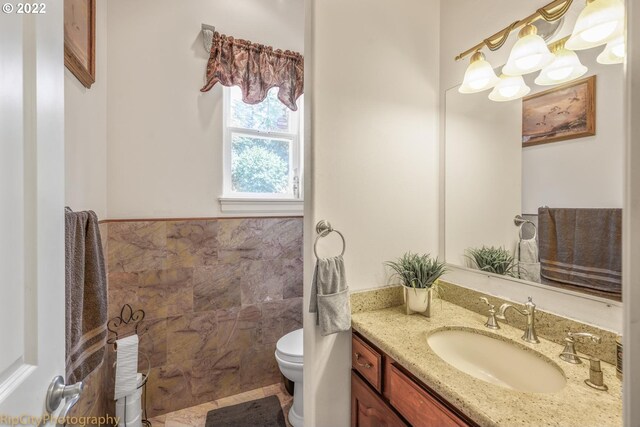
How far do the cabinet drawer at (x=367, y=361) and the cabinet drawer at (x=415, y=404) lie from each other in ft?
0.19

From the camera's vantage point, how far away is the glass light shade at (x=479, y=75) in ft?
3.78

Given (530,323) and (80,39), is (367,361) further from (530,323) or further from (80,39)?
(80,39)

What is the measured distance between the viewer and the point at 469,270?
131 cm

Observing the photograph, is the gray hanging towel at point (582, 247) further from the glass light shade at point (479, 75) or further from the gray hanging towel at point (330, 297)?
the gray hanging towel at point (330, 297)

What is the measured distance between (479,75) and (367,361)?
4.19 ft

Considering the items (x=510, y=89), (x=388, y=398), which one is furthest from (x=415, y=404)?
(x=510, y=89)

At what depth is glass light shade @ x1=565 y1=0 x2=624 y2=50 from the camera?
812mm

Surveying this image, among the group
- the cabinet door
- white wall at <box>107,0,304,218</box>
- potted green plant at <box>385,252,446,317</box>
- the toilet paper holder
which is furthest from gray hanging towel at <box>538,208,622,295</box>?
the toilet paper holder

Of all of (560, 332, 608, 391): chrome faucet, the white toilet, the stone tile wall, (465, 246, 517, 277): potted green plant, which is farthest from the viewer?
the stone tile wall

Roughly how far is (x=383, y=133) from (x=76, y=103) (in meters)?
1.38

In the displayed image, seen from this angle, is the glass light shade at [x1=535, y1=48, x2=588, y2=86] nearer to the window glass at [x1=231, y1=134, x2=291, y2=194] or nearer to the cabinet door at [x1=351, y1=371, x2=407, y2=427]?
the cabinet door at [x1=351, y1=371, x2=407, y2=427]

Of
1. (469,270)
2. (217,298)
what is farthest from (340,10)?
(217,298)

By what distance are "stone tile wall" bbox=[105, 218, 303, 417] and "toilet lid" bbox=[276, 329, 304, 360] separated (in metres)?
0.29

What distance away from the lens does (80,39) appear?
1.21 metres
